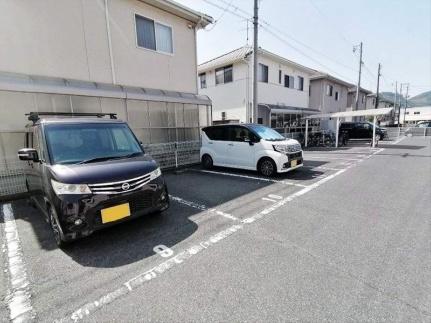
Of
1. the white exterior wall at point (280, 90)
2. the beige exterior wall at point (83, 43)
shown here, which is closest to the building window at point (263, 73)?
the white exterior wall at point (280, 90)

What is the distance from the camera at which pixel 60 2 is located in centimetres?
633

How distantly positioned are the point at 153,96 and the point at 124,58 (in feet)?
5.00

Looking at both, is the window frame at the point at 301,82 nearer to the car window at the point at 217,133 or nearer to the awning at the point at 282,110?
the awning at the point at 282,110

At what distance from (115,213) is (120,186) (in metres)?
0.36

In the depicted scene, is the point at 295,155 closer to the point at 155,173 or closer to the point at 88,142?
the point at 155,173

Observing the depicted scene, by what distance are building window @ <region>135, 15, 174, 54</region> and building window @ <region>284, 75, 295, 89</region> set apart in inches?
411

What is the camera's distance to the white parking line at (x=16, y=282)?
199 centimetres

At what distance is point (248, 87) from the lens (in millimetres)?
13820

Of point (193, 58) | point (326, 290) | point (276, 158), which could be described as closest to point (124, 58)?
point (193, 58)

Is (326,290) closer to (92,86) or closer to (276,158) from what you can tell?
(276,158)

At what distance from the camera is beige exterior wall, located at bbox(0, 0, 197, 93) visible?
225 inches

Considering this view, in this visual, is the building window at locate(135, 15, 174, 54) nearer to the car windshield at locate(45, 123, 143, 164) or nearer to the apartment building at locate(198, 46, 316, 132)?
the car windshield at locate(45, 123, 143, 164)

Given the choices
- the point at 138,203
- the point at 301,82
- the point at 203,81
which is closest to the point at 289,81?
the point at 301,82

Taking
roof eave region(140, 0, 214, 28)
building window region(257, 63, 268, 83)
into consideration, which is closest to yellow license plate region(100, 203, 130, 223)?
roof eave region(140, 0, 214, 28)
